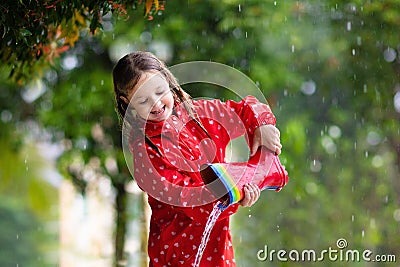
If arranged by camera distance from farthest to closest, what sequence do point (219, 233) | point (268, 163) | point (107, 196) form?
point (107, 196), point (219, 233), point (268, 163)

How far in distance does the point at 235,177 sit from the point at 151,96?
0.86 ft

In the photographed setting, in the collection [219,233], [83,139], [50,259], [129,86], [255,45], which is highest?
[129,86]

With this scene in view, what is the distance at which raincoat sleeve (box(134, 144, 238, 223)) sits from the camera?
1424mm

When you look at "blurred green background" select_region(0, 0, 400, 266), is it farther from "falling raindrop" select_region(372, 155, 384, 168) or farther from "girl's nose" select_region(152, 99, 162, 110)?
"girl's nose" select_region(152, 99, 162, 110)

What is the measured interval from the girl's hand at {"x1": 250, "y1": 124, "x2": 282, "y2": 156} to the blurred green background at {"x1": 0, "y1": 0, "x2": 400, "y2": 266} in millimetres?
1661

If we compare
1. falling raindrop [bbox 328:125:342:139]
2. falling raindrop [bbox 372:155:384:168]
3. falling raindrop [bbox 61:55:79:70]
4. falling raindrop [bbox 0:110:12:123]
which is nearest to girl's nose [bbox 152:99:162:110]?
falling raindrop [bbox 61:55:79:70]

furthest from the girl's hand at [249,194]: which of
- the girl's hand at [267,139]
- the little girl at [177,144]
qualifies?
the girl's hand at [267,139]

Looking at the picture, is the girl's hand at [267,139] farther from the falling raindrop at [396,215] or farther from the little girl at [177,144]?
the falling raindrop at [396,215]

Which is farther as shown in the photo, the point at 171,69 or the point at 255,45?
the point at 255,45

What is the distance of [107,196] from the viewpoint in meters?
4.11

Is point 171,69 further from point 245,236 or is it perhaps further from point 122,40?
point 245,236

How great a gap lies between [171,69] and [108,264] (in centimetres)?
269

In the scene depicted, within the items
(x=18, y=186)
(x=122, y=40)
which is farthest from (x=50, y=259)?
(x=122, y=40)

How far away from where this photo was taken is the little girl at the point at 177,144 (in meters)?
1.46
